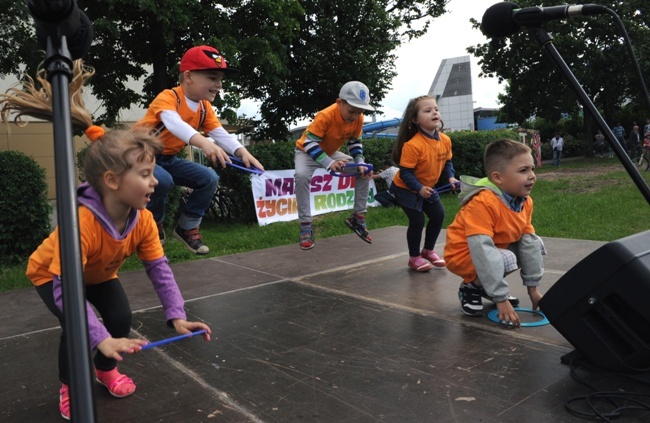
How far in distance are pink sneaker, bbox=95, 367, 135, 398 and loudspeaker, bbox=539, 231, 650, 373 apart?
201cm

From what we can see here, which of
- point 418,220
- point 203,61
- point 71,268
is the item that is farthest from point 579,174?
point 71,268

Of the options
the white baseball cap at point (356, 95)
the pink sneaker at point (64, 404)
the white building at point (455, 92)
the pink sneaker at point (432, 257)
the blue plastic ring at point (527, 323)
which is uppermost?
the white building at point (455, 92)

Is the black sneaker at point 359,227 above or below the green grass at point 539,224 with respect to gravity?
above

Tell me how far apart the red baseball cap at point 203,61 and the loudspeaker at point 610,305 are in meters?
2.83

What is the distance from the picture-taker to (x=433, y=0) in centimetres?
2464

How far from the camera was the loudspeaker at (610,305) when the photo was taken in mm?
2131

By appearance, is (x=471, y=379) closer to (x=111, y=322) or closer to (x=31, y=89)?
(x=111, y=322)

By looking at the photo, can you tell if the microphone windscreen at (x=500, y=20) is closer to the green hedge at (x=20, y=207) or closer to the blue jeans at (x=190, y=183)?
the blue jeans at (x=190, y=183)

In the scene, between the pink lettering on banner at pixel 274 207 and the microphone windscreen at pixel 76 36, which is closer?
the microphone windscreen at pixel 76 36

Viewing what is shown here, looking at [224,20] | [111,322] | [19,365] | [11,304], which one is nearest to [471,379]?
[111,322]

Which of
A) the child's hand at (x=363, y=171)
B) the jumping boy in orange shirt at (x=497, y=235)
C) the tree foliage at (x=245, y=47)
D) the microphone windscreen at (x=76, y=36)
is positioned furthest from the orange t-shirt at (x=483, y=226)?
the tree foliage at (x=245, y=47)

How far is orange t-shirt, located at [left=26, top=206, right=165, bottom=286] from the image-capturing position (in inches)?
84.0

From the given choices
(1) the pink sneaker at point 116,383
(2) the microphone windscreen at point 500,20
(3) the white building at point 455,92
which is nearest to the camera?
(2) the microphone windscreen at point 500,20

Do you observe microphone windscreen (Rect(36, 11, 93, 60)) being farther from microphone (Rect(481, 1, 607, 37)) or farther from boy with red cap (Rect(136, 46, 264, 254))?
boy with red cap (Rect(136, 46, 264, 254))
